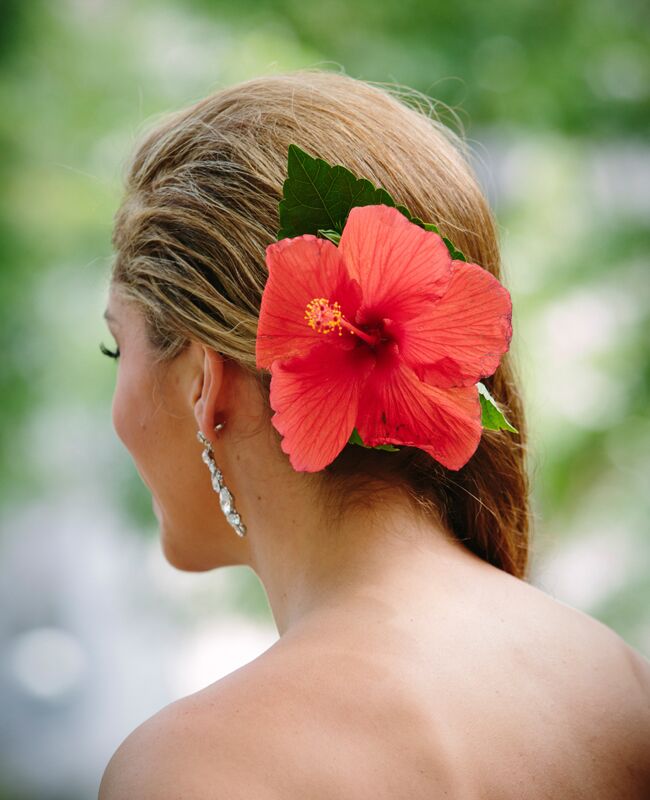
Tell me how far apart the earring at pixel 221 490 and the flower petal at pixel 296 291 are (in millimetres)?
184

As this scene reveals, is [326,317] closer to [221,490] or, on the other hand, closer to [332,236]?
[332,236]

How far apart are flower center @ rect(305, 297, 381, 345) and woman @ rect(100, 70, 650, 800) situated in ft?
0.08

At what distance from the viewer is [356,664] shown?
67cm

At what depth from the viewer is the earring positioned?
33.7 inches

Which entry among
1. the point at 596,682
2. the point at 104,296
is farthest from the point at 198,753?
the point at 104,296

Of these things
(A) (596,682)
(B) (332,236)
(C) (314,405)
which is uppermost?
(B) (332,236)

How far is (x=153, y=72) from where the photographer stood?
2240 millimetres

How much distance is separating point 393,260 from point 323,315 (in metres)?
0.06

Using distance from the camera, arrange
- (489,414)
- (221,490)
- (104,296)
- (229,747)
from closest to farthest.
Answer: (229,747) < (489,414) < (221,490) < (104,296)

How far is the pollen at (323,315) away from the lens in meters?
0.66

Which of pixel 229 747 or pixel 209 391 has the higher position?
pixel 209 391

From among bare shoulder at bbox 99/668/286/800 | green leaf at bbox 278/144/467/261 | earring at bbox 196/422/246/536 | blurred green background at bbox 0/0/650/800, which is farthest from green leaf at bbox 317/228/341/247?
blurred green background at bbox 0/0/650/800

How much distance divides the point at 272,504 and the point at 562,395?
4.86ft

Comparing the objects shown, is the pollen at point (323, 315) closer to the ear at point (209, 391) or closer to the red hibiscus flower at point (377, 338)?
the red hibiscus flower at point (377, 338)
